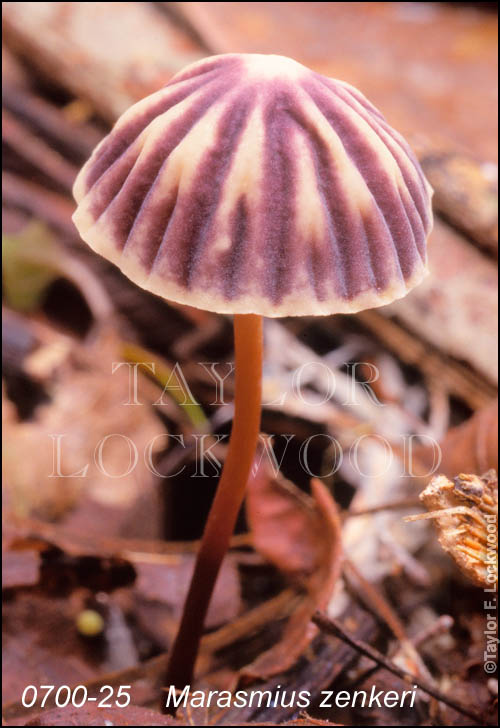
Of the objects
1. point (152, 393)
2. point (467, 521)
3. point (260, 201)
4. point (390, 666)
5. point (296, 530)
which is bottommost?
point (390, 666)

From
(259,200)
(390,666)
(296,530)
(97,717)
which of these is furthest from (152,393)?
(259,200)

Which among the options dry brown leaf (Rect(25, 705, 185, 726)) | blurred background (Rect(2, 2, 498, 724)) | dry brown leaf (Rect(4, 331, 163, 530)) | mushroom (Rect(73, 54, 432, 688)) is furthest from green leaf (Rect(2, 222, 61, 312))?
dry brown leaf (Rect(25, 705, 185, 726))

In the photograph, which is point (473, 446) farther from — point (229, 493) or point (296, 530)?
point (229, 493)

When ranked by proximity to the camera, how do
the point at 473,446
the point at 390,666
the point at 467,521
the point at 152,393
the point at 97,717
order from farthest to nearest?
1. the point at 152,393
2. the point at 473,446
3. the point at 390,666
4. the point at 467,521
5. the point at 97,717

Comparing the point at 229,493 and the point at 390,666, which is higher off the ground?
the point at 229,493

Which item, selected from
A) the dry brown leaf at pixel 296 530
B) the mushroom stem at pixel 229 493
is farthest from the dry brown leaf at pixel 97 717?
the dry brown leaf at pixel 296 530

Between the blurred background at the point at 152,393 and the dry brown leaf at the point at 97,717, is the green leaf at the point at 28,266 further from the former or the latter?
the dry brown leaf at the point at 97,717

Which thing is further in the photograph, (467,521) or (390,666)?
(390,666)

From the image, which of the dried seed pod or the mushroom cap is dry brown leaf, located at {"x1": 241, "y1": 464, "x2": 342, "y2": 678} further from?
the mushroom cap
